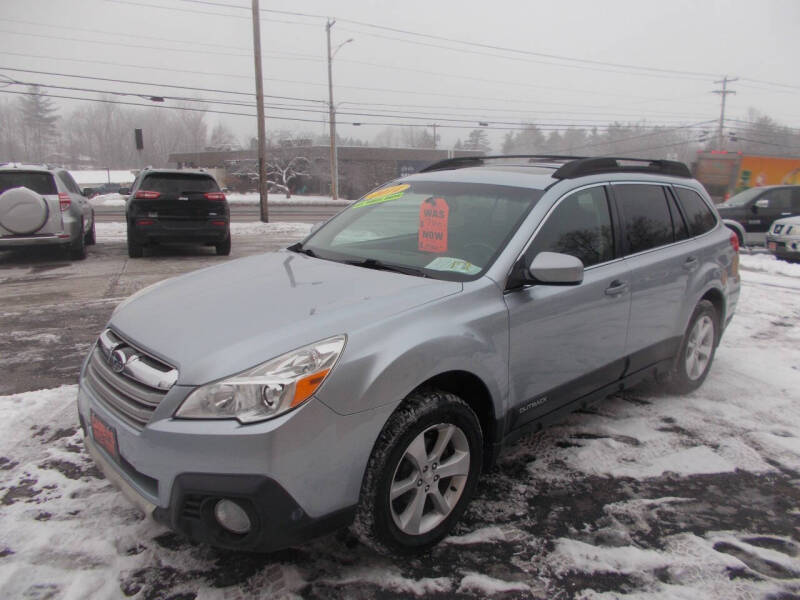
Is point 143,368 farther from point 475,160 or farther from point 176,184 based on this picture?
point 176,184

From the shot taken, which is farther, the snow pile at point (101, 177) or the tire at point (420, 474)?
the snow pile at point (101, 177)

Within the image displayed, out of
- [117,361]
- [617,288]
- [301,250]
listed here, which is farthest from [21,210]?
[617,288]

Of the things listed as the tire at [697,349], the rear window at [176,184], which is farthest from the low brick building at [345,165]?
the tire at [697,349]

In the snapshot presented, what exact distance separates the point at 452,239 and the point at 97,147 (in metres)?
103

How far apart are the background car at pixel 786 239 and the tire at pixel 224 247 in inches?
447

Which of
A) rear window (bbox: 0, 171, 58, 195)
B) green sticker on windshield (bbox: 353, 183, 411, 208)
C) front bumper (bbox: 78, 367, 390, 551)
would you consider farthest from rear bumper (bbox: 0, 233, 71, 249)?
front bumper (bbox: 78, 367, 390, 551)

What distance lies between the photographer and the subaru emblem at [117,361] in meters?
2.43

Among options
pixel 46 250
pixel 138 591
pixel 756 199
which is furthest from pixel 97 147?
pixel 138 591

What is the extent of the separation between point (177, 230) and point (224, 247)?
39.8 inches

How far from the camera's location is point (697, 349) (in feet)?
14.7

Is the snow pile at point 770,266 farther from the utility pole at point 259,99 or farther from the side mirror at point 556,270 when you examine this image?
the utility pole at point 259,99

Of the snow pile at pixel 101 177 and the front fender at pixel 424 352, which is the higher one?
the snow pile at pixel 101 177

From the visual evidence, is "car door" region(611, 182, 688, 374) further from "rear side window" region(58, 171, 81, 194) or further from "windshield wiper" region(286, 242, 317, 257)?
"rear side window" region(58, 171, 81, 194)

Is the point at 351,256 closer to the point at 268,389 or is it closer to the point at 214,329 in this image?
the point at 214,329
